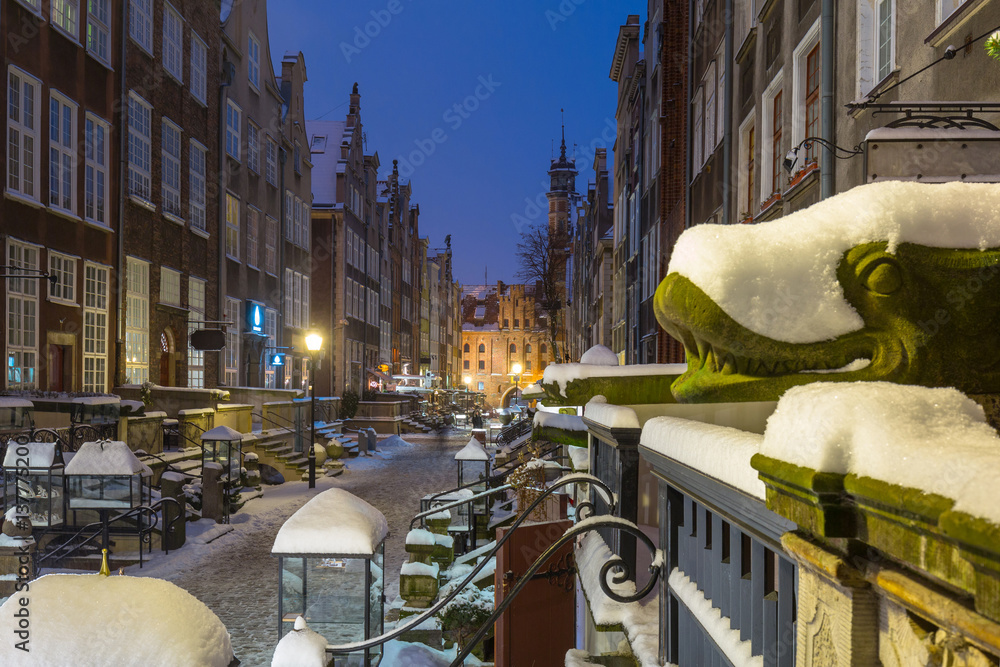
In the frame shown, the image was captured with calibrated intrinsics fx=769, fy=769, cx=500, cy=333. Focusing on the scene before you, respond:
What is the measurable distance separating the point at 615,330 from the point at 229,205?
698 inches

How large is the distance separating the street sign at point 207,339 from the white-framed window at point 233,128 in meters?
8.18

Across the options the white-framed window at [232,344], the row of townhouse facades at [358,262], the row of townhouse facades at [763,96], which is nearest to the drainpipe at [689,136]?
the row of townhouse facades at [763,96]

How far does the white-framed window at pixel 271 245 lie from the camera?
34750mm

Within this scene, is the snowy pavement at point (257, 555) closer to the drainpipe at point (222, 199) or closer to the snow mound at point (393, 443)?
the drainpipe at point (222, 199)

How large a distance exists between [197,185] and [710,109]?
1857 centimetres

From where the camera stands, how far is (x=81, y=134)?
772 inches

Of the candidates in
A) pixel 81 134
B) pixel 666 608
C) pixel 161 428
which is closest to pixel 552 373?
pixel 666 608

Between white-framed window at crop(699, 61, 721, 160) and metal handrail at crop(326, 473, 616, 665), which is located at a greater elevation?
white-framed window at crop(699, 61, 721, 160)

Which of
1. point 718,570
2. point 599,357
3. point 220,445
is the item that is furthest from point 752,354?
point 220,445

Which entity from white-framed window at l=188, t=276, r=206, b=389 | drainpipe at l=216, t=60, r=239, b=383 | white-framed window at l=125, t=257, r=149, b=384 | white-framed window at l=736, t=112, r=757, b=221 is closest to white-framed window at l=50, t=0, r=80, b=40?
white-framed window at l=125, t=257, r=149, b=384

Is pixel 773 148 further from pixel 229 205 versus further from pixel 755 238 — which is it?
pixel 229 205

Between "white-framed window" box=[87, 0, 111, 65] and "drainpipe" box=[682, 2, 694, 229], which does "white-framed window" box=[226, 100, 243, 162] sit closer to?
"white-framed window" box=[87, 0, 111, 65]

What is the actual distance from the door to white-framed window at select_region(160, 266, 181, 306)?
839 inches

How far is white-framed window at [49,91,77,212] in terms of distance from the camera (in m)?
18.4
